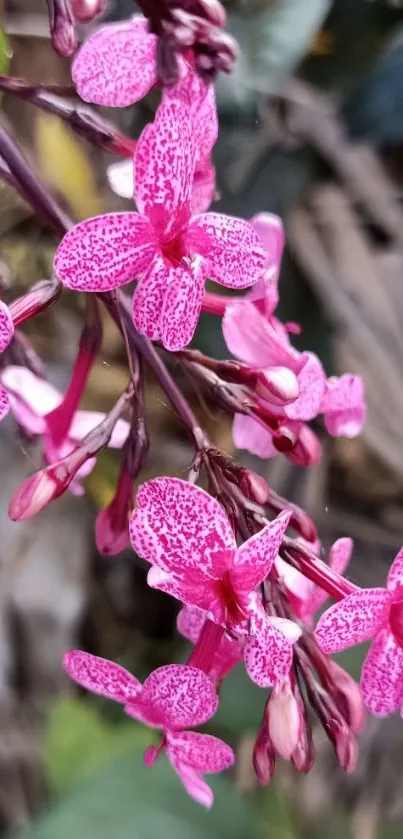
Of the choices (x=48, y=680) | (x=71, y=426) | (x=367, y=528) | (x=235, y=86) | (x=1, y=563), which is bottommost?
(x=48, y=680)

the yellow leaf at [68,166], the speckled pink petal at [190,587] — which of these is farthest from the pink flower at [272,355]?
the yellow leaf at [68,166]

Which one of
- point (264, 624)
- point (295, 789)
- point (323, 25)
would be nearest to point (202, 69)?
point (264, 624)

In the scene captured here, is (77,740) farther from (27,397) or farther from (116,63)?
(116,63)

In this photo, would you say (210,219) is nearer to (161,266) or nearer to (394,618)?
(161,266)

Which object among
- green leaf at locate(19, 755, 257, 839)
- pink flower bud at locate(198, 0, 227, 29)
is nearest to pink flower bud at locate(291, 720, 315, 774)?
pink flower bud at locate(198, 0, 227, 29)

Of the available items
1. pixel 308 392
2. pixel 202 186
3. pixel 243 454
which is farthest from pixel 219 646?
pixel 243 454

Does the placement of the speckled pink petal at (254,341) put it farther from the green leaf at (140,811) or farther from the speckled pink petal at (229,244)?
the green leaf at (140,811)
